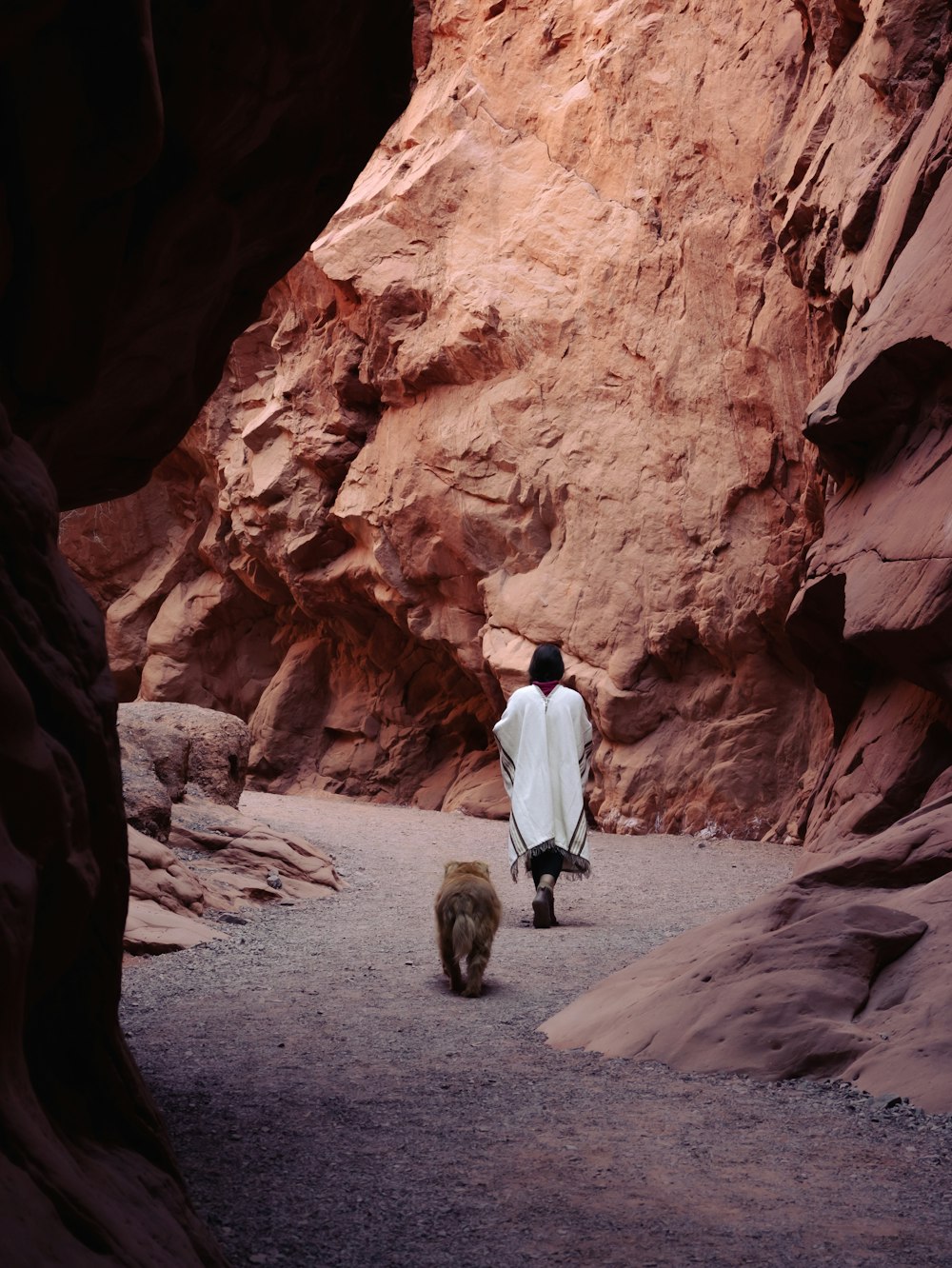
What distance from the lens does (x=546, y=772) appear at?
8688 millimetres

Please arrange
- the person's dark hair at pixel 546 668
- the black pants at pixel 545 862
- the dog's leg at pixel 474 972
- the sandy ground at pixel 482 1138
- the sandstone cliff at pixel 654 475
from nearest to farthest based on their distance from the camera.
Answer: the sandy ground at pixel 482 1138
the sandstone cliff at pixel 654 475
the dog's leg at pixel 474 972
the black pants at pixel 545 862
the person's dark hair at pixel 546 668

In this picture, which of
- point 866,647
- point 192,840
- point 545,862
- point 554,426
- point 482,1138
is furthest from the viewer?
point 554,426

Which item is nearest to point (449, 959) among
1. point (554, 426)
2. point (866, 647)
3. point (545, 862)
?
point (545, 862)

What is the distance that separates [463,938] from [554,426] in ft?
37.8

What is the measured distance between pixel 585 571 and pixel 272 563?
7.39 meters

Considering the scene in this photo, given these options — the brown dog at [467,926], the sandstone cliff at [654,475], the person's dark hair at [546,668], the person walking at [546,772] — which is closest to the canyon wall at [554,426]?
the sandstone cliff at [654,475]

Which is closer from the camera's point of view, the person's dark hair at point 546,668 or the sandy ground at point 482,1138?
the sandy ground at point 482,1138

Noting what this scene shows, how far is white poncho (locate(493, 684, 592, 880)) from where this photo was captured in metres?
8.55

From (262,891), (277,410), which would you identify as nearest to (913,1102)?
(262,891)

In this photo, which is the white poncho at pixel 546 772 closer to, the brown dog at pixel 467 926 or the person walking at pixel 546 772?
the person walking at pixel 546 772

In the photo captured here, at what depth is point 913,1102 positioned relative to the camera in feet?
12.3

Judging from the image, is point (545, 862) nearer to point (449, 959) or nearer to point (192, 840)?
point (449, 959)

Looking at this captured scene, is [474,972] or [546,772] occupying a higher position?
[546,772]

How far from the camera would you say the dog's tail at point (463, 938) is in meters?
5.81
